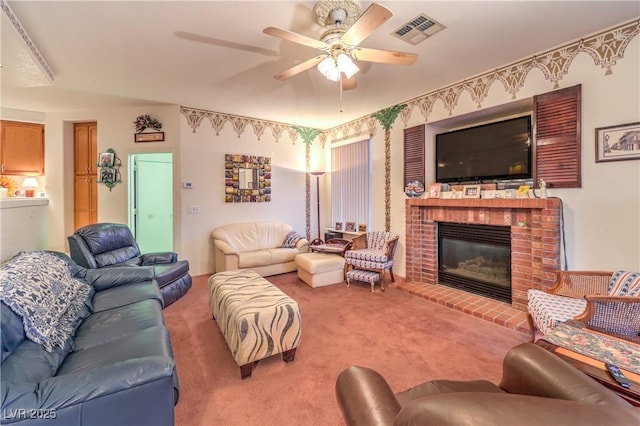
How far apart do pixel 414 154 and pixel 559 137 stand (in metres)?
1.65

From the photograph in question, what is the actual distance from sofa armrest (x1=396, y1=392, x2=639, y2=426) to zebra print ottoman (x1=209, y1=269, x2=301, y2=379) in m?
1.55

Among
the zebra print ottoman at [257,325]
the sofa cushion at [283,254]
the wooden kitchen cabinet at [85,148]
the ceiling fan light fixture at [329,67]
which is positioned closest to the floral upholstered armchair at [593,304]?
the zebra print ottoman at [257,325]

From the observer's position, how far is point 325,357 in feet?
7.28

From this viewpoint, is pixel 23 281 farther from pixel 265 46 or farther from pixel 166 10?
pixel 265 46

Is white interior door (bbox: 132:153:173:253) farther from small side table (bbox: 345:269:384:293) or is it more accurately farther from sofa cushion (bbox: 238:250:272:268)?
small side table (bbox: 345:269:384:293)

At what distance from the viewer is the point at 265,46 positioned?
104 inches

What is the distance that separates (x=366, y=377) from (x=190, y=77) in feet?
11.9

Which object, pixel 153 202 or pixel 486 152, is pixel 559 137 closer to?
pixel 486 152

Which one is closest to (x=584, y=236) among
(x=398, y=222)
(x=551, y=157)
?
(x=551, y=157)

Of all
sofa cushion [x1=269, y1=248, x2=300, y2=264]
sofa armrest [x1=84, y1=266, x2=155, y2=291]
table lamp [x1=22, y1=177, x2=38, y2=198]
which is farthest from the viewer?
table lamp [x1=22, y1=177, x2=38, y2=198]

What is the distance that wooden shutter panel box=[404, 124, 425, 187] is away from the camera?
3.95 meters

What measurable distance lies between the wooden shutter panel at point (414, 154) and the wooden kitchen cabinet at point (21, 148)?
603 cm

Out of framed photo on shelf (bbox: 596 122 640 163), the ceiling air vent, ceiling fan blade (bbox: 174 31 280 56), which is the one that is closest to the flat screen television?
framed photo on shelf (bbox: 596 122 640 163)

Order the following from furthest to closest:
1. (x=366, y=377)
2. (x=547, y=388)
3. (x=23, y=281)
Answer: (x=23, y=281)
(x=366, y=377)
(x=547, y=388)
